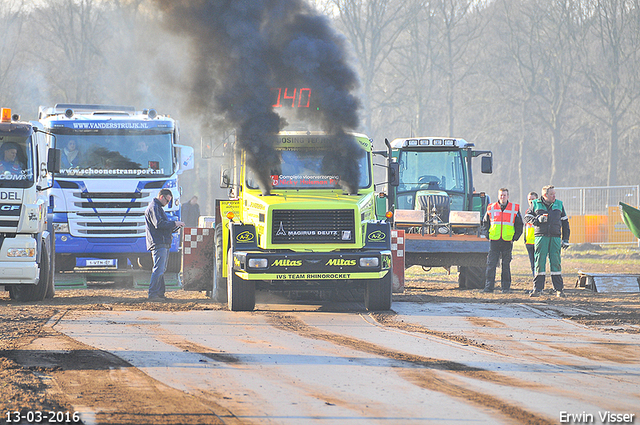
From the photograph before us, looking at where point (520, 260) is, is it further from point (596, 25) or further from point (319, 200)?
point (596, 25)

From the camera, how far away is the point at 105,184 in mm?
16703

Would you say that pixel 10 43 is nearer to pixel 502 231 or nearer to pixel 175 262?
pixel 175 262

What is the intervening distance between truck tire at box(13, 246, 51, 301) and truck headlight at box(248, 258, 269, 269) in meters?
4.41

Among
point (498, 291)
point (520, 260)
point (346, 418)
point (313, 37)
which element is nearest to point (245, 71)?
point (313, 37)

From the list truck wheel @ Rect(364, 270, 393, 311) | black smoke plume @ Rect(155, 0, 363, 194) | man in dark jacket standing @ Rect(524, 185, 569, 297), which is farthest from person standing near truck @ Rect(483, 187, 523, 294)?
truck wheel @ Rect(364, 270, 393, 311)

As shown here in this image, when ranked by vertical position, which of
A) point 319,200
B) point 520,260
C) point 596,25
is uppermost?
point 596,25

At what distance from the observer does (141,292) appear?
56.0 ft

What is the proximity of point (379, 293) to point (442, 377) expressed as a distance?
5.02 metres

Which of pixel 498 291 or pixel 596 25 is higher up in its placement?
pixel 596 25

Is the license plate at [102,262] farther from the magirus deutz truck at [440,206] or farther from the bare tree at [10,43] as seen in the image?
the bare tree at [10,43]

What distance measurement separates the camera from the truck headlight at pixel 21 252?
13.4m

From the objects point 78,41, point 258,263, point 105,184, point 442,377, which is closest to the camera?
point 442,377

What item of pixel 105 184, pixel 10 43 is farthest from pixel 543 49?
pixel 105 184

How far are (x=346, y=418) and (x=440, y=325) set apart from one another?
5.54 m
